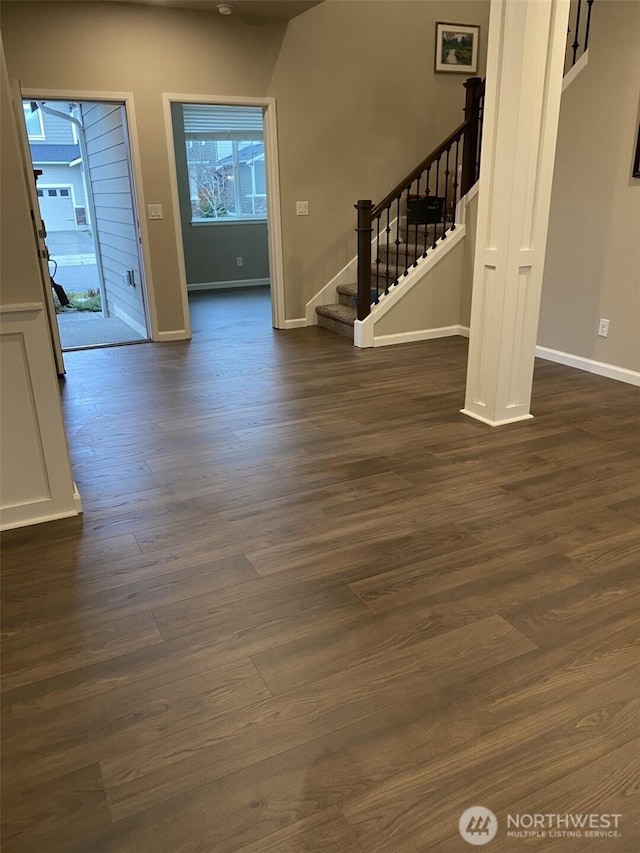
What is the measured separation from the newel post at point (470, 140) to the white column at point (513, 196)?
2.17 metres

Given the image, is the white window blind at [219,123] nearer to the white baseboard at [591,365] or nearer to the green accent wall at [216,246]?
the green accent wall at [216,246]

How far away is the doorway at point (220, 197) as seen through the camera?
8625mm

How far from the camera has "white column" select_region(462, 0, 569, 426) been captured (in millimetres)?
3061

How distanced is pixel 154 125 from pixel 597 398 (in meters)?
4.20

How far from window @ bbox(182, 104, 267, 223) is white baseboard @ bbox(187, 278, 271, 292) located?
863 mm

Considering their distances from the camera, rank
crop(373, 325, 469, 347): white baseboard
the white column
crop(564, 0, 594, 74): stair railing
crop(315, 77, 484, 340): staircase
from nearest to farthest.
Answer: the white column
crop(564, 0, 594, 74): stair railing
crop(315, 77, 484, 340): staircase
crop(373, 325, 469, 347): white baseboard

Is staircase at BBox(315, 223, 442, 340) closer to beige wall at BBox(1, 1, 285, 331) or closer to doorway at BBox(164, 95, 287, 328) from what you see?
beige wall at BBox(1, 1, 285, 331)

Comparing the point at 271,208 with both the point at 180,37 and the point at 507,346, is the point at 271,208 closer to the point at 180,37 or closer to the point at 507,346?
the point at 180,37

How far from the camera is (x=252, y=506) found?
9.05 ft

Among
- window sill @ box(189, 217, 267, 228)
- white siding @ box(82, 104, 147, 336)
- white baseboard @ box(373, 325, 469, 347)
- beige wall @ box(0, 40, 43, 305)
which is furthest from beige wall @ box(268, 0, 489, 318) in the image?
beige wall @ box(0, 40, 43, 305)

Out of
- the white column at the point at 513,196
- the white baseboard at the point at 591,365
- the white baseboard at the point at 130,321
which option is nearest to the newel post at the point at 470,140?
the white baseboard at the point at 591,365

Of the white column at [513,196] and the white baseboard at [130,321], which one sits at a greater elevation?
the white column at [513,196]

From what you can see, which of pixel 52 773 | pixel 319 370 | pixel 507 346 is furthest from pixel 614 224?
pixel 52 773

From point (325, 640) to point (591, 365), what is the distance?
139 inches
